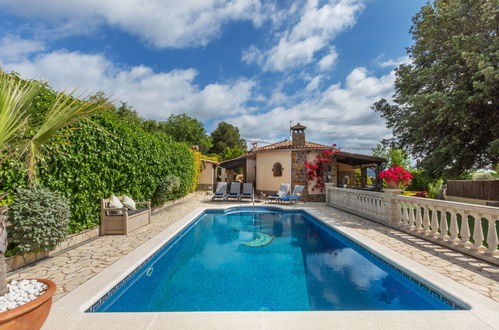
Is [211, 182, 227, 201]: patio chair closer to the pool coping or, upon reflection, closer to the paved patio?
the paved patio

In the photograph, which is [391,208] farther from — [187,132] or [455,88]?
[187,132]

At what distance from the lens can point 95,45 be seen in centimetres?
860

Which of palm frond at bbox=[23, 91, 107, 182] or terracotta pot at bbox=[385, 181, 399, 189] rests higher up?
palm frond at bbox=[23, 91, 107, 182]

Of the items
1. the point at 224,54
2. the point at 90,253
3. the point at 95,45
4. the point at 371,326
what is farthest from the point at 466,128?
the point at 95,45

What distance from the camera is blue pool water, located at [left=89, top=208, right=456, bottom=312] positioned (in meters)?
3.89

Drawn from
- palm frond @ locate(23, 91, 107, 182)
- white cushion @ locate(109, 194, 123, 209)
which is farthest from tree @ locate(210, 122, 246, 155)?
palm frond @ locate(23, 91, 107, 182)

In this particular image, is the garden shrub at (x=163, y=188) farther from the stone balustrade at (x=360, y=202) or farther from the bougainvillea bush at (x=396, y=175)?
the bougainvillea bush at (x=396, y=175)

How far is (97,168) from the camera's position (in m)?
6.86

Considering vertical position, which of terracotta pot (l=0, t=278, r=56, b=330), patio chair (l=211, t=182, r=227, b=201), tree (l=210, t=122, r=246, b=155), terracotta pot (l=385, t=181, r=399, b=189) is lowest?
terracotta pot (l=0, t=278, r=56, b=330)

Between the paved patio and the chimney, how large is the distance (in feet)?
36.9

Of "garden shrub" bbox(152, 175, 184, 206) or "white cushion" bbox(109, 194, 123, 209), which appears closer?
"white cushion" bbox(109, 194, 123, 209)

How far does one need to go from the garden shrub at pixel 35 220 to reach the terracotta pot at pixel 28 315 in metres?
2.65

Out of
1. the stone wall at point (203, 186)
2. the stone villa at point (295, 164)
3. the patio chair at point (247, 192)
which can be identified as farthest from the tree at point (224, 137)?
the patio chair at point (247, 192)

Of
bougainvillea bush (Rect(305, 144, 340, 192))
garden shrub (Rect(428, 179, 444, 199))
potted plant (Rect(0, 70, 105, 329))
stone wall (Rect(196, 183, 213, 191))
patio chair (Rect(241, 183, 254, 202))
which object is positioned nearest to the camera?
potted plant (Rect(0, 70, 105, 329))
